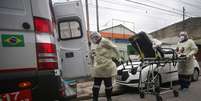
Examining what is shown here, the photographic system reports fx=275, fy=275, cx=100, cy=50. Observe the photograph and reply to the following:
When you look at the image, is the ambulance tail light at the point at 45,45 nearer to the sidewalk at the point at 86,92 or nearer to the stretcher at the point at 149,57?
the stretcher at the point at 149,57

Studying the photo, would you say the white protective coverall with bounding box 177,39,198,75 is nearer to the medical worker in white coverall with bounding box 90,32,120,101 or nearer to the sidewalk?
the sidewalk

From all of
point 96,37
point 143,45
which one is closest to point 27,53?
point 96,37

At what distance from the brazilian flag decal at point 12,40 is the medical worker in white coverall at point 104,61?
4.01 meters

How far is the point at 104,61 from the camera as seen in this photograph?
6484mm

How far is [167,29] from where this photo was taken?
146 ft

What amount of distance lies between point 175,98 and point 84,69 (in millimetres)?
2532

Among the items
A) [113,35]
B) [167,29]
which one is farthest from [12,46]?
[167,29]

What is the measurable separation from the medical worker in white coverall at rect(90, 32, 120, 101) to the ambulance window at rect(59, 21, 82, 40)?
21.4 inches

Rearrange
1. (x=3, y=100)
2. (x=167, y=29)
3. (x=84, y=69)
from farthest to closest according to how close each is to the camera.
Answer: (x=167, y=29), (x=84, y=69), (x=3, y=100)

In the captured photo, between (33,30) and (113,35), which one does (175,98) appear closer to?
(33,30)

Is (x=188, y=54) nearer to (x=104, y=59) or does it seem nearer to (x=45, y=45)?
(x=104, y=59)

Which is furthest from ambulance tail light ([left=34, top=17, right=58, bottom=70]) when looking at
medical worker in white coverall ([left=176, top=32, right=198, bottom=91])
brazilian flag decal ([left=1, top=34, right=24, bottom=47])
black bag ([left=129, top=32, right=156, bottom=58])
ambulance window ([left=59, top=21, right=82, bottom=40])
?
medical worker in white coverall ([left=176, top=32, right=198, bottom=91])

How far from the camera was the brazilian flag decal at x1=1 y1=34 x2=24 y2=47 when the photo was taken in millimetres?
2506

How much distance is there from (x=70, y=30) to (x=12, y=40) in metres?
4.53
